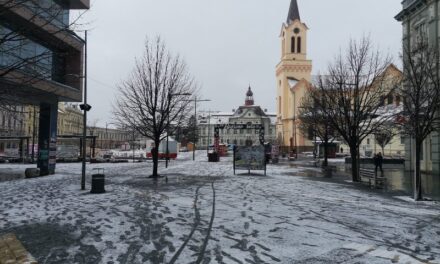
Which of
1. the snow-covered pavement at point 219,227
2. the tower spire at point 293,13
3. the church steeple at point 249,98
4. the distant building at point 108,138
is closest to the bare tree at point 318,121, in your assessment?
the snow-covered pavement at point 219,227

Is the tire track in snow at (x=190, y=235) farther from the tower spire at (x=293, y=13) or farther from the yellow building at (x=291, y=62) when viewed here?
the tower spire at (x=293, y=13)

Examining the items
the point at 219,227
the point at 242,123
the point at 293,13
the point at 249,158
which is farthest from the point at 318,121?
the point at 242,123

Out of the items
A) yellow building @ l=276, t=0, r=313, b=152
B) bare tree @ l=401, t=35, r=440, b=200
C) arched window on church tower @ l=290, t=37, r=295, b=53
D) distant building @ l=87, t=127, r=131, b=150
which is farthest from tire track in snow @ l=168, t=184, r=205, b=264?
distant building @ l=87, t=127, r=131, b=150

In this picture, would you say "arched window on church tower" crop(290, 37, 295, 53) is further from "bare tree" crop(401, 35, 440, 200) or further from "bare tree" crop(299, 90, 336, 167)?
"bare tree" crop(401, 35, 440, 200)

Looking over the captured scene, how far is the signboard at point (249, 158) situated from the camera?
27766 millimetres

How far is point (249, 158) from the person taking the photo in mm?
28047

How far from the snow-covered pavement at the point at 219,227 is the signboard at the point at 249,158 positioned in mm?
10589

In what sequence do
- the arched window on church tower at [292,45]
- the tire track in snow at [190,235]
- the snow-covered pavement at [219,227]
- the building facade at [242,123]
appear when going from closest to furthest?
the tire track in snow at [190,235] → the snow-covered pavement at [219,227] → the arched window on church tower at [292,45] → the building facade at [242,123]

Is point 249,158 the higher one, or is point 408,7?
point 408,7

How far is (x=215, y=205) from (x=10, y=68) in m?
7.30

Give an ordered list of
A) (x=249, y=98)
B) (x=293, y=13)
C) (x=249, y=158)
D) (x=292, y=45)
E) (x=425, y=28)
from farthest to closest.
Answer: (x=249, y=98) < (x=293, y=13) < (x=292, y=45) < (x=425, y=28) < (x=249, y=158)

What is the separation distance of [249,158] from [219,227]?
58.9ft

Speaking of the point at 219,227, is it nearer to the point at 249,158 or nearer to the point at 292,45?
the point at 249,158

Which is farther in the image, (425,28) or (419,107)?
(425,28)
